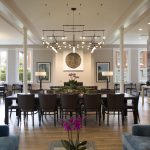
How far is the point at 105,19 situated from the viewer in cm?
950

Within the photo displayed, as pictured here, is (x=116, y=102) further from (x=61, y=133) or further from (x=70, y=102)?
(x=61, y=133)

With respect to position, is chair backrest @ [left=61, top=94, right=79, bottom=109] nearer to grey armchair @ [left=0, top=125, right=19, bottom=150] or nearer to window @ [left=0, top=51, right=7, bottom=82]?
grey armchair @ [left=0, top=125, right=19, bottom=150]

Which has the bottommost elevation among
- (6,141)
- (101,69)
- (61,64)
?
(6,141)

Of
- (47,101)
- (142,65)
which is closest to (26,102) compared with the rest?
(47,101)

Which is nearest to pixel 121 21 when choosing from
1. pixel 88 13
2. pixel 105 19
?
pixel 105 19

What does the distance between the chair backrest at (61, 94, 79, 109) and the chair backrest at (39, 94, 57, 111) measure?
0.24m

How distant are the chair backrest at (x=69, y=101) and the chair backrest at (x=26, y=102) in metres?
0.81

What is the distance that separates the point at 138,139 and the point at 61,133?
2652 mm

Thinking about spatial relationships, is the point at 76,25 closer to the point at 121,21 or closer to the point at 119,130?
the point at 121,21

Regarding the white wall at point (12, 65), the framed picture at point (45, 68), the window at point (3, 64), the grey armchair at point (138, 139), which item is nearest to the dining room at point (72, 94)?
the grey armchair at point (138, 139)

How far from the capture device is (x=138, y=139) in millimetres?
3801

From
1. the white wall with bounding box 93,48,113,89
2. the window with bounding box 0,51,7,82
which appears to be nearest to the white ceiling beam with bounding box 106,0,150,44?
the white wall with bounding box 93,48,113,89

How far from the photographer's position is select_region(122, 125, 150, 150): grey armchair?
3506 millimetres

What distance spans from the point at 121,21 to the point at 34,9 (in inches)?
124
